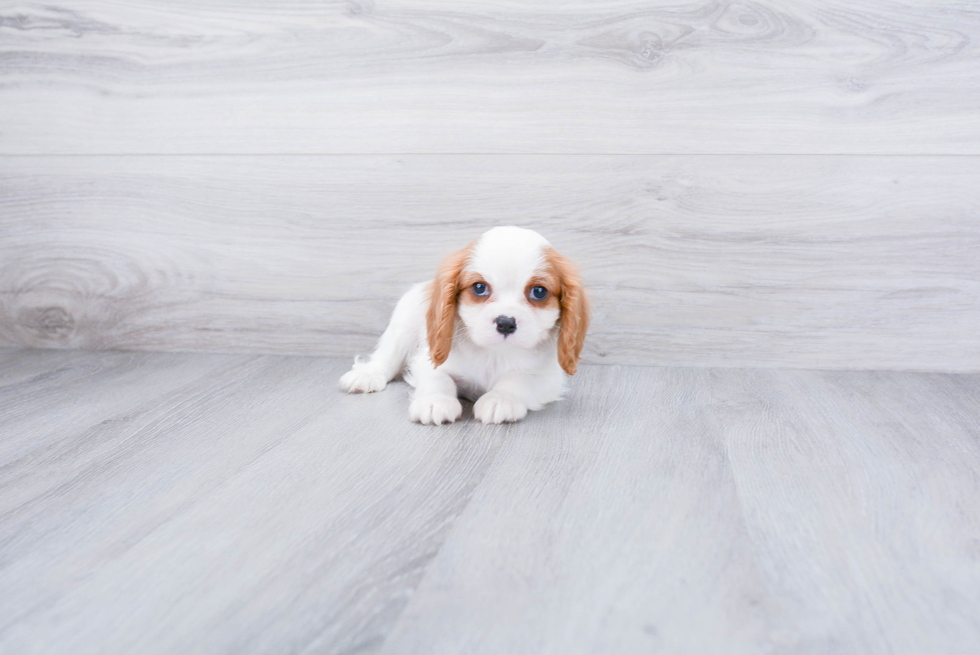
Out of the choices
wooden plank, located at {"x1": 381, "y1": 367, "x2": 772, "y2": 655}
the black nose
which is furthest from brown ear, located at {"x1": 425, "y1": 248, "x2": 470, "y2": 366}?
wooden plank, located at {"x1": 381, "y1": 367, "x2": 772, "y2": 655}

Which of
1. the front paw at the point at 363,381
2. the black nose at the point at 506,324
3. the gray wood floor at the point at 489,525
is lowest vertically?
the front paw at the point at 363,381

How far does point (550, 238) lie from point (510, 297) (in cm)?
49

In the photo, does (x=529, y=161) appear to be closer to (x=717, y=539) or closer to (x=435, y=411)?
(x=435, y=411)

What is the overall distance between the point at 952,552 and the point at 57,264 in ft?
7.02

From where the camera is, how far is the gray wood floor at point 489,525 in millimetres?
677

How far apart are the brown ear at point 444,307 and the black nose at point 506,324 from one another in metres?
0.12

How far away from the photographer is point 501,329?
1.28 metres

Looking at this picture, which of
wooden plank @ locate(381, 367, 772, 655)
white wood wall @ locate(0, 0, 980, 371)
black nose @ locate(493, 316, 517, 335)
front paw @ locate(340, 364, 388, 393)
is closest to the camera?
wooden plank @ locate(381, 367, 772, 655)

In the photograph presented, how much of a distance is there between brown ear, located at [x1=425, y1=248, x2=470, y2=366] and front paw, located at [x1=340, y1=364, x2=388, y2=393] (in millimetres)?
244

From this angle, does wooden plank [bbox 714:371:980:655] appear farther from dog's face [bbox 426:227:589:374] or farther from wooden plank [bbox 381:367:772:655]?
dog's face [bbox 426:227:589:374]

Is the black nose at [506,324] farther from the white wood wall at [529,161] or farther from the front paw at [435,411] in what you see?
the white wood wall at [529,161]

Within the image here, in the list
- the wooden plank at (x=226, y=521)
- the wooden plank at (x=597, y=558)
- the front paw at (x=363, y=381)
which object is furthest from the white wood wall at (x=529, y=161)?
the wooden plank at (x=597, y=558)

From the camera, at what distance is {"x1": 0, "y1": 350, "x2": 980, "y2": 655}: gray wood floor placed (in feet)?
2.22

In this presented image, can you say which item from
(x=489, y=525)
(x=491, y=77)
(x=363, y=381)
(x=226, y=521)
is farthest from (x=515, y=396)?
(x=491, y=77)
